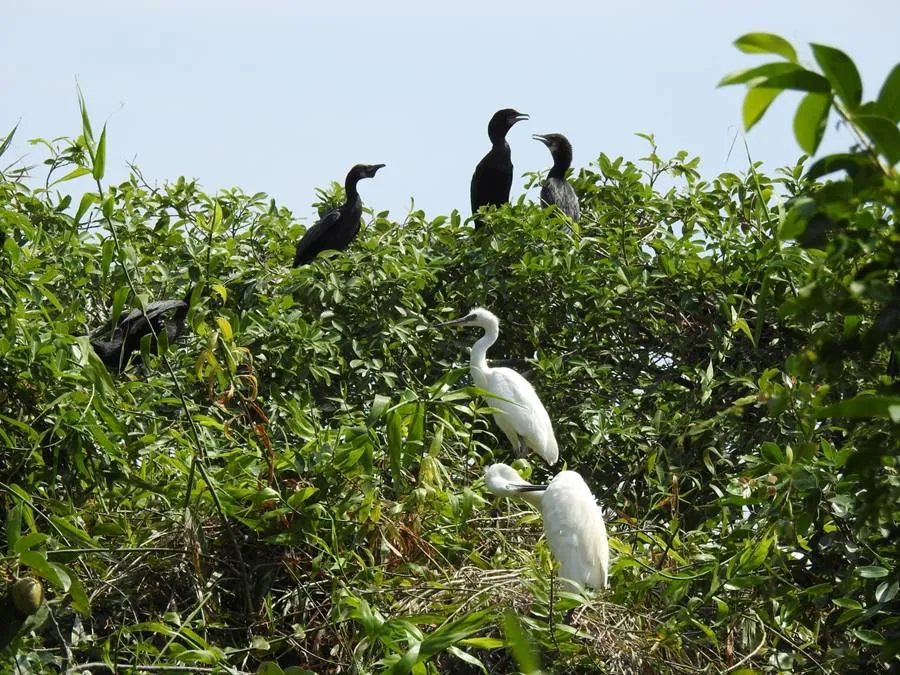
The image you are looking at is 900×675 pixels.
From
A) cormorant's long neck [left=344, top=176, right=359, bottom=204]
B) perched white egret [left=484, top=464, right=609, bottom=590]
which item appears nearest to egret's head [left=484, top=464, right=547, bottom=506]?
perched white egret [left=484, top=464, right=609, bottom=590]

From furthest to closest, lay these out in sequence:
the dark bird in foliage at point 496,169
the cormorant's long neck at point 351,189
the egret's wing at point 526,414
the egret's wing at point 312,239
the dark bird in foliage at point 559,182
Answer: the dark bird in foliage at point 496,169, the cormorant's long neck at point 351,189, the egret's wing at point 312,239, the dark bird in foliage at point 559,182, the egret's wing at point 526,414

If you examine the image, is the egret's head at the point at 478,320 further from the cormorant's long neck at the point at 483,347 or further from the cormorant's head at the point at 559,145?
the cormorant's head at the point at 559,145

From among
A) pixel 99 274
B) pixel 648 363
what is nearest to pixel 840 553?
pixel 648 363

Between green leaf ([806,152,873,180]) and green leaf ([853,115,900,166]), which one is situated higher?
green leaf ([853,115,900,166])

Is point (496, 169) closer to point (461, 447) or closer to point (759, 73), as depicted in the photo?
point (461, 447)

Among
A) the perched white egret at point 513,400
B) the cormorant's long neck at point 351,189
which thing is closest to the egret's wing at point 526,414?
the perched white egret at point 513,400

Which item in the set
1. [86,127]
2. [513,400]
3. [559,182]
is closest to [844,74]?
[86,127]

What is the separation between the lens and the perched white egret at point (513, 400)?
5.16 m

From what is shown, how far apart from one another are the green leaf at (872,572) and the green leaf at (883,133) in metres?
1.90

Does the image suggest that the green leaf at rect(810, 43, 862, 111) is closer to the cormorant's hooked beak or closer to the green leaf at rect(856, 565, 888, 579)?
the green leaf at rect(856, 565, 888, 579)

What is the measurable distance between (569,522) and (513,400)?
4.47ft

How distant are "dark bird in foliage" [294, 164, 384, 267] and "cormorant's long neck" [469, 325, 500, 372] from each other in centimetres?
173

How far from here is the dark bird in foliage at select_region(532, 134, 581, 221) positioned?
6.71 m

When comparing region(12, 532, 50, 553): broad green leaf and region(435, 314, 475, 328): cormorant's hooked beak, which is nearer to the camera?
region(12, 532, 50, 553): broad green leaf
